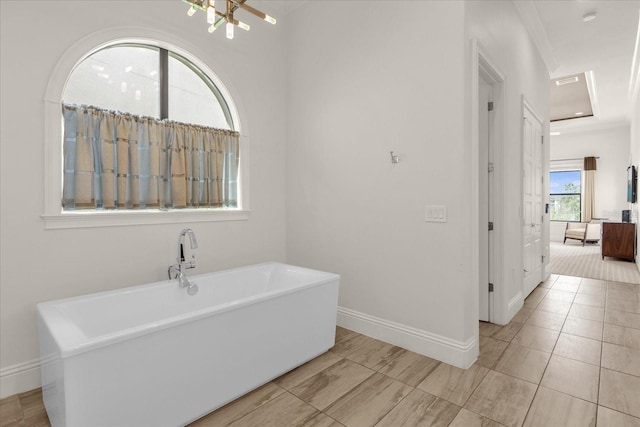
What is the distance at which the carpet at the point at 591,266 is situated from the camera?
503 centimetres

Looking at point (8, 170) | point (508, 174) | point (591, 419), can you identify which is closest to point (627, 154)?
point (508, 174)

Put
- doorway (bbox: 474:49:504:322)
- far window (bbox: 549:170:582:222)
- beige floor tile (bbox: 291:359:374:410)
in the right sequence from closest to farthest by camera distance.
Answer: beige floor tile (bbox: 291:359:374:410) → doorway (bbox: 474:49:504:322) → far window (bbox: 549:170:582:222)

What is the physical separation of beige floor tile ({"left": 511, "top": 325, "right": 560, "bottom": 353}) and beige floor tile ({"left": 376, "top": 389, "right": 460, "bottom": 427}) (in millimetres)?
1195

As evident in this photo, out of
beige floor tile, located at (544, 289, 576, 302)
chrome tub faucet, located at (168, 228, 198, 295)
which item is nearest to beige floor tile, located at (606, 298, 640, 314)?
beige floor tile, located at (544, 289, 576, 302)

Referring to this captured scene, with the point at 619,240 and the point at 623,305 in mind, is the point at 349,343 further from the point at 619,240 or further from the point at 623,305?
the point at 619,240

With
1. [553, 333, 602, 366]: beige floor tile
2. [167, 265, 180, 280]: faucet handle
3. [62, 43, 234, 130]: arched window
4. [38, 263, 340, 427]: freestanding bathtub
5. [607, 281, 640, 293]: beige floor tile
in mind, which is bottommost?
[553, 333, 602, 366]: beige floor tile

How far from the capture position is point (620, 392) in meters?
1.99

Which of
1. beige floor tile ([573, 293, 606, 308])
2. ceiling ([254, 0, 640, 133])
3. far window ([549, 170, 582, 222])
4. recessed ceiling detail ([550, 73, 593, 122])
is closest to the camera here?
ceiling ([254, 0, 640, 133])

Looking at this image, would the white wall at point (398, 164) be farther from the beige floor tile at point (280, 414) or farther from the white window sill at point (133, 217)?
the beige floor tile at point (280, 414)

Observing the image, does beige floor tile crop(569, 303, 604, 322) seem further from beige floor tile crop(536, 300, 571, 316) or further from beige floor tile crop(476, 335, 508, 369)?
beige floor tile crop(476, 335, 508, 369)

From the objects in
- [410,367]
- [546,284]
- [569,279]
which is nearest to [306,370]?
[410,367]

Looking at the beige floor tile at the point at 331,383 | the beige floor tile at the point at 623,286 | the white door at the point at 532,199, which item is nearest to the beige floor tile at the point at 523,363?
the beige floor tile at the point at 331,383

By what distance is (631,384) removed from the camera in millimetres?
2080

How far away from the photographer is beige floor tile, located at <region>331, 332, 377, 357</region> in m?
2.57
